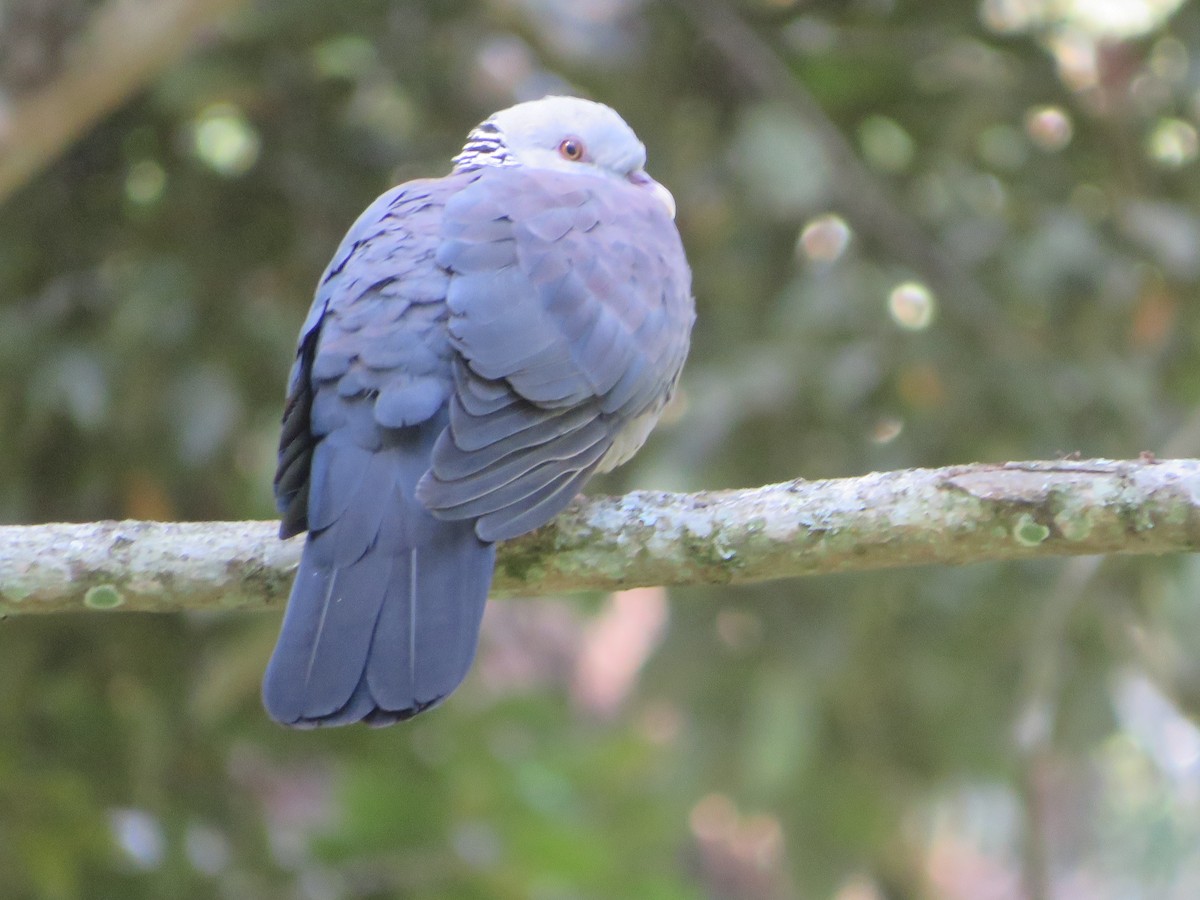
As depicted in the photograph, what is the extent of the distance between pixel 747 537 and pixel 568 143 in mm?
1488

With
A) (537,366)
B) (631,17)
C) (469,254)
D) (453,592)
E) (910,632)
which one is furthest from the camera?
(631,17)

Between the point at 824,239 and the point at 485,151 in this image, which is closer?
the point at 485,151

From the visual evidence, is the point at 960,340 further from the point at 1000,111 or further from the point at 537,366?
the point at 537,366

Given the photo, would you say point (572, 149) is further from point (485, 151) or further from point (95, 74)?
point (95, 74)

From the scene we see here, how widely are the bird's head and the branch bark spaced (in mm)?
1206

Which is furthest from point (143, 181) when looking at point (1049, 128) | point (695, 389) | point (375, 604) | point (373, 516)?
point (1049, 128)

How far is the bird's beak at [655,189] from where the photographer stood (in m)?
3.49

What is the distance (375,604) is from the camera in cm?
245

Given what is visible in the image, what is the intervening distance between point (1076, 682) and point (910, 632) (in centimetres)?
46

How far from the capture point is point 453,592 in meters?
2.46

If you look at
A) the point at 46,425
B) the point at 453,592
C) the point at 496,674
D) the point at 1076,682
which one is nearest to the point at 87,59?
the point at 46,425

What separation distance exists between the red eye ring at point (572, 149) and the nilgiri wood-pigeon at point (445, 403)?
390 millimetres

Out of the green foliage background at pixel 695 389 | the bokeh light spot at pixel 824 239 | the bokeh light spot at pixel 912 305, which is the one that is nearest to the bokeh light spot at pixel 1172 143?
the green foliage background at pixel 695 389

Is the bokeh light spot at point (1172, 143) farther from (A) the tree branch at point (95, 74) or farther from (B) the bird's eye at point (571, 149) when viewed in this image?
(A) the tree branch at point (95, 74)
